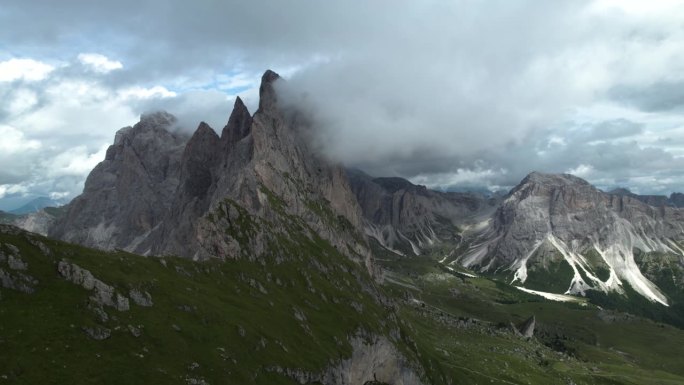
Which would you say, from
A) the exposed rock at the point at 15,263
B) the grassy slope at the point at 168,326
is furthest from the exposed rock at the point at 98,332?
the exposed rock at the point at 15,263

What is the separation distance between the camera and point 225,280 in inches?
4904

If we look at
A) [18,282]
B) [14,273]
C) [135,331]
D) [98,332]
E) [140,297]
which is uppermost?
[14,273]

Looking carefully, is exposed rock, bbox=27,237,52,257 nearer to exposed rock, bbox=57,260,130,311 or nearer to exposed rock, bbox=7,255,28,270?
exposed rock, bbox=57,260,130,311

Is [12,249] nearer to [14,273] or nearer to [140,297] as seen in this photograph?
[14,273]

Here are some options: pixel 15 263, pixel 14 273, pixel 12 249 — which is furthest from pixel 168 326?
pixel 12 249

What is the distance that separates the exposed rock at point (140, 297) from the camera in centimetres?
8319

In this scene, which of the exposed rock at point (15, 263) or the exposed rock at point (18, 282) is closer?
the exposed rock at point (18, 282)

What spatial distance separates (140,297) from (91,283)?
970 centimetres

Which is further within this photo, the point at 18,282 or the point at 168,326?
the point at 168,326

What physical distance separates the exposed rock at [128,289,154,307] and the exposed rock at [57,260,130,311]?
13.1 ft

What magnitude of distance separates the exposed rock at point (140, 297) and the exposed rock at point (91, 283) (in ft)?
13.1

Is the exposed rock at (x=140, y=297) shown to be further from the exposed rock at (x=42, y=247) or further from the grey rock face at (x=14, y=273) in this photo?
the grey rock face at (x=14, y=273)

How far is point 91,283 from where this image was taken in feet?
252

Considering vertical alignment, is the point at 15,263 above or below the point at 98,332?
above
